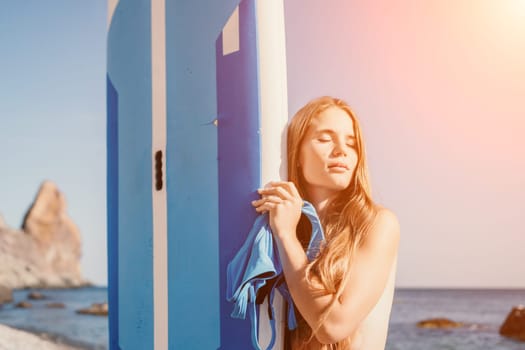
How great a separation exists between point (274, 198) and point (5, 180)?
12.9 metres

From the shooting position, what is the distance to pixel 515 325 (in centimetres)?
1203

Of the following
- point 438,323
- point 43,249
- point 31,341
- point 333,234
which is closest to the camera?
point 333,234

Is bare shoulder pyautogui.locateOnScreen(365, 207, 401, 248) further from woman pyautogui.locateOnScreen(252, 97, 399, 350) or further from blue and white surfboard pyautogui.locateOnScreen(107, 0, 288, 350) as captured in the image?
blue and white surfboard pyautogui.locateOnScreen(107, 0, 288, 350)

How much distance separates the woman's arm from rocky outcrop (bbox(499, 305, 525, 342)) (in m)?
10.6

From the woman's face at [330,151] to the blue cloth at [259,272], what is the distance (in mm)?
85

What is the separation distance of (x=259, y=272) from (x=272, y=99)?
1.25ft

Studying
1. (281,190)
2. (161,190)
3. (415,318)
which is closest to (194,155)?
(161,190)

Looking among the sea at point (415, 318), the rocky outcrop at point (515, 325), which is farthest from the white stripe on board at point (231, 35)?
the sea at point (415, 318)

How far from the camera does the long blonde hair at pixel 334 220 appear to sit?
4.85ft

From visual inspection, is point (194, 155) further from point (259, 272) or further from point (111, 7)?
point (111, 7)

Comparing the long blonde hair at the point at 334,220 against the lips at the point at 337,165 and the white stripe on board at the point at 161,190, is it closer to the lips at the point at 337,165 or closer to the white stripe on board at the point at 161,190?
the lips at the point at 337,165

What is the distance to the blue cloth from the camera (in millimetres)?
1494

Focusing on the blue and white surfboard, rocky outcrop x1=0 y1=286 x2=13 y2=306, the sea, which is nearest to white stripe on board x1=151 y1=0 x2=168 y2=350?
the blue and white surfboard

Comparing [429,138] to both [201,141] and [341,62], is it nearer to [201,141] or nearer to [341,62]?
[341,62]
